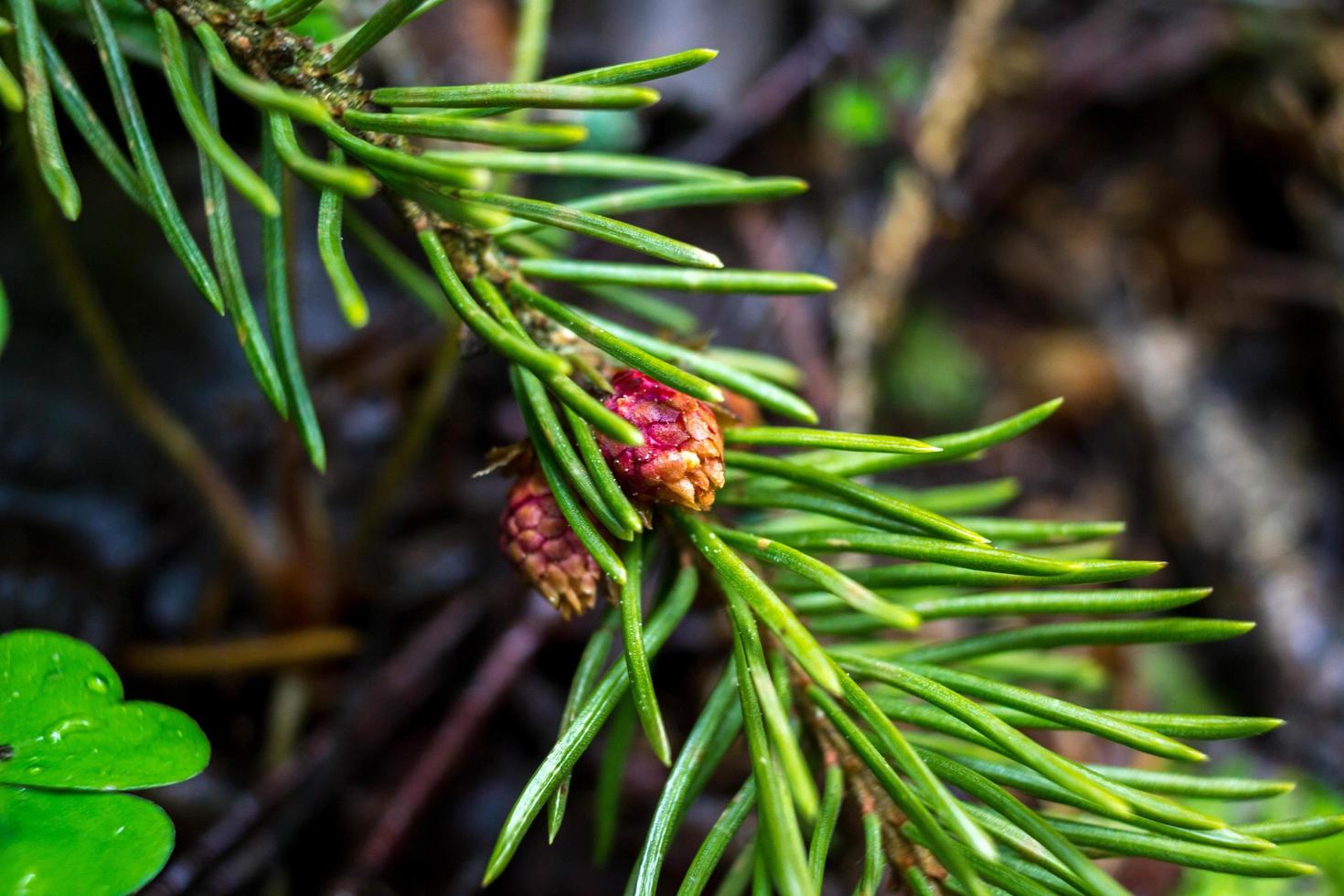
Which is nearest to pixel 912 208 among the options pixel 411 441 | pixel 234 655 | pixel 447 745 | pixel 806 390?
pixel 806 390

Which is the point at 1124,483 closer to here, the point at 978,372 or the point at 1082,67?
the point at 978,372

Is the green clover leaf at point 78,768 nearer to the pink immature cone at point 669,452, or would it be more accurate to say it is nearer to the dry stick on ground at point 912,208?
the pink immature cone at point 669,452

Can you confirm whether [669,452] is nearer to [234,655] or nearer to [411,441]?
[411,441]

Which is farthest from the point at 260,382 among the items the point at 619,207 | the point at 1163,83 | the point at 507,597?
the point at 1163,83

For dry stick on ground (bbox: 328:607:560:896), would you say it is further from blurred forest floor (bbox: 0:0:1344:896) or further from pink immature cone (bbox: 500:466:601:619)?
pink immature cone (bbox: 500:466:601:619)

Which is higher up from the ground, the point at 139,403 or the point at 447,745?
the point at 139,403

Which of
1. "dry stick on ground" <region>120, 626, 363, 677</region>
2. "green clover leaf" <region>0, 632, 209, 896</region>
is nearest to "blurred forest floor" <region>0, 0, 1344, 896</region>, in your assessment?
"dry stick on ground" <region>120, 626, 363, 677</region>
